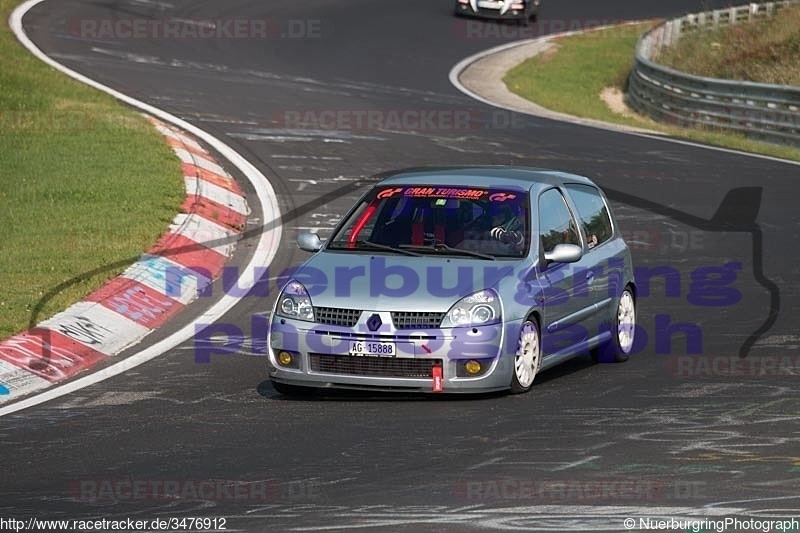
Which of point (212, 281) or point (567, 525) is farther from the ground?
point (567, 525)

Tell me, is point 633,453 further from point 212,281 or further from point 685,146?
point 685,146

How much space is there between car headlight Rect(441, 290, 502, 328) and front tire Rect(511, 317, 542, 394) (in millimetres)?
286

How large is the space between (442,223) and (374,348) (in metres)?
1.36

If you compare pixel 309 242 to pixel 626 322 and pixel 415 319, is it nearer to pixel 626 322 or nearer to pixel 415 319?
pixel 415 319

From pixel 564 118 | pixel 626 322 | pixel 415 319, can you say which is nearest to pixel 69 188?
pixel 626 322

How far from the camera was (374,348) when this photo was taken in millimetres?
9859

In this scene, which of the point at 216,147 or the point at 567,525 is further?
the point at 216,147

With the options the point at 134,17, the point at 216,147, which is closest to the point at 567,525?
the point at 216,147

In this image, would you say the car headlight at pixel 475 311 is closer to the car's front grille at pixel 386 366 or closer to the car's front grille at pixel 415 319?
the car's front grille at pixel 415 319

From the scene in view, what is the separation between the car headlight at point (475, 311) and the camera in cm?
990

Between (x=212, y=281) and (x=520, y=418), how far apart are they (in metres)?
5.70

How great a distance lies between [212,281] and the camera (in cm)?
1442

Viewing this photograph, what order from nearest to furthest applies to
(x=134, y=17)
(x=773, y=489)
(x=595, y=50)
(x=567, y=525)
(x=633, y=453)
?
(x=567, y=525) < (x=773, y=489) < (x=633, y=453) < (x=134, y=17) < (x=595, y=50)

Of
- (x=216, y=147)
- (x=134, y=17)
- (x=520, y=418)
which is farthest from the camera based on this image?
(x=134, y=17)
